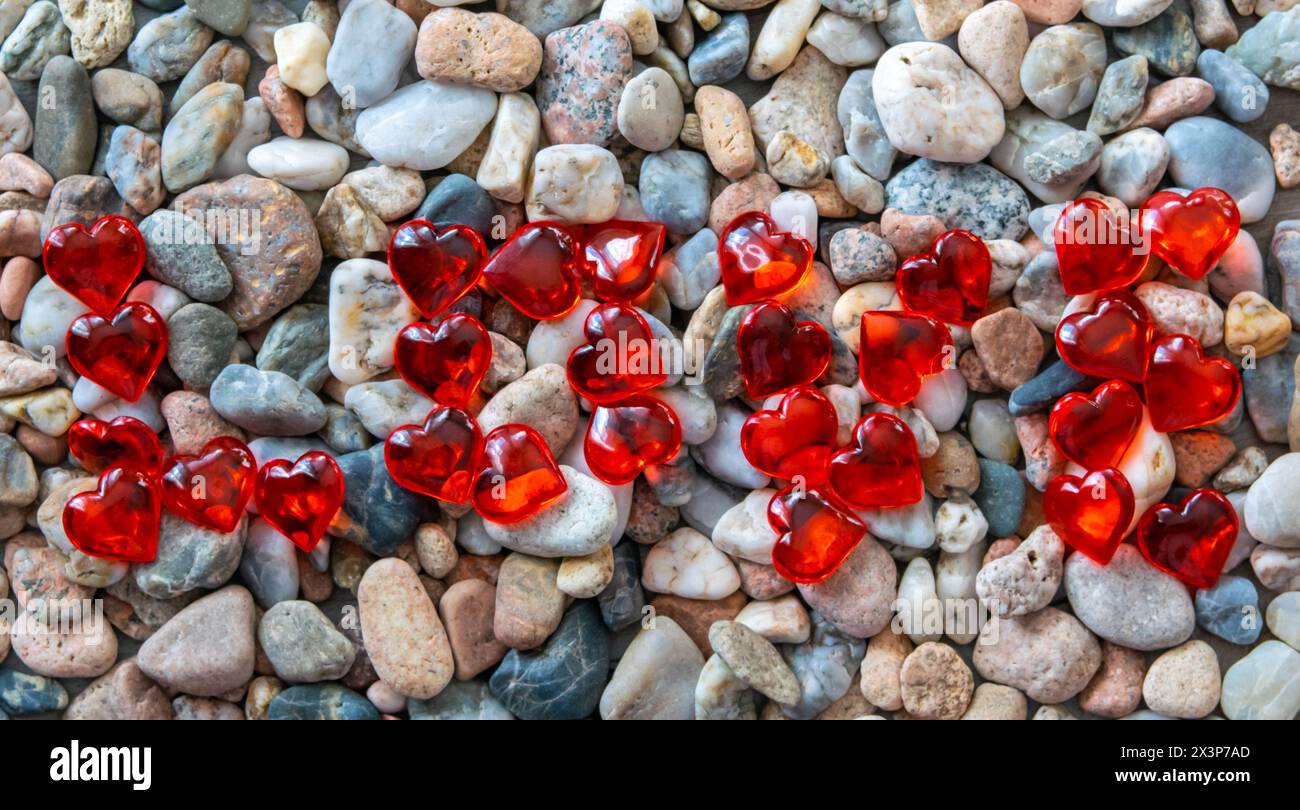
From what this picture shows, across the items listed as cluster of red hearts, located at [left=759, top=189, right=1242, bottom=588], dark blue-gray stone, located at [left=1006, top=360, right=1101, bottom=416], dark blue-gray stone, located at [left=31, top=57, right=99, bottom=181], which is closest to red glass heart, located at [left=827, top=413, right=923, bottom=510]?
cluster of red hearts, located at [left=759, top=189, right=1242, bottom=588]

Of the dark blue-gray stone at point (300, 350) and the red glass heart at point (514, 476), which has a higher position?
the dark blue-gray stone at point (300, 350)

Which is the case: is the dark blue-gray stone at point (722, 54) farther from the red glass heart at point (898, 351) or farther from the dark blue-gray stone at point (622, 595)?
the dark blue-gray stone at point (622, 595)

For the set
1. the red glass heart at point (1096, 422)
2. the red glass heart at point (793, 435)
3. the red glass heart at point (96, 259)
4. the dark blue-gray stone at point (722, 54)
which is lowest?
the red glass heart at point (793, 435)

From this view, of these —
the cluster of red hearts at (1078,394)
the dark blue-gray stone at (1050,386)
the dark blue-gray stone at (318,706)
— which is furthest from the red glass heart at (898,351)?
the dark blue-gray stone at (318,706)

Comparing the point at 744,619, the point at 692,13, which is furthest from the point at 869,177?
the point at 744,619

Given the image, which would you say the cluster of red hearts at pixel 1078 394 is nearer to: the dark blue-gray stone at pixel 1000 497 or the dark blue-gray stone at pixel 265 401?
the dark blue-gray stone at pixel 1000 497

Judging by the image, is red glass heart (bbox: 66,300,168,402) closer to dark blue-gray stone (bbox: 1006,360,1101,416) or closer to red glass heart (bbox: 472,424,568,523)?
red glass heart (bbox: 472,424,568,523)

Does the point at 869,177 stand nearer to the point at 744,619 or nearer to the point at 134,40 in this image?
the point at 744,619
